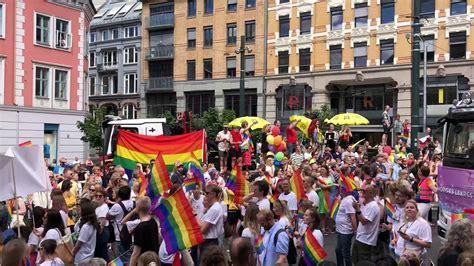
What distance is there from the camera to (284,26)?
42.4 meters

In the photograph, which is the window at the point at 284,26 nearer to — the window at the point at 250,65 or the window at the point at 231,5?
the window at the point at 250,65

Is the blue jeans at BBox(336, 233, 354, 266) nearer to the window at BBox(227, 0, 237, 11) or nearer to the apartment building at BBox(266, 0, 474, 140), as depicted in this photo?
the apartment building at BBox(266, 0, 474, 140)

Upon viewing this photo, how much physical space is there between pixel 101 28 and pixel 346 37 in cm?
3100

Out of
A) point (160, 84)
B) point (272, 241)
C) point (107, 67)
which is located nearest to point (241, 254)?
point (272, 241)

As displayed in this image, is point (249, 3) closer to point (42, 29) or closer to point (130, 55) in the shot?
point (42, 29)

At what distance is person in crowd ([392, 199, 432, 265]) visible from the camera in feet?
23.0

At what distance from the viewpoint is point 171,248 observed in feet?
23.1

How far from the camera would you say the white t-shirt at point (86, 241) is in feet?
23.8

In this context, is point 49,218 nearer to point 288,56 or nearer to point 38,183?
point 38,183

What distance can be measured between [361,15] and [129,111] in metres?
26.8

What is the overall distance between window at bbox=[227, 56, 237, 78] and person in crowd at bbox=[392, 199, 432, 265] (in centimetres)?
3816

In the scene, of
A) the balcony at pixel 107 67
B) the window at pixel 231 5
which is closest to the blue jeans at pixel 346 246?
the window at pixel 231 5

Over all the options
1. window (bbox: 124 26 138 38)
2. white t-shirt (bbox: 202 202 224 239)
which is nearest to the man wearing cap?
white t-shirt (bbox: 202 202 224 239)

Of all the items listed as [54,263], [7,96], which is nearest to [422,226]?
[54,263]
